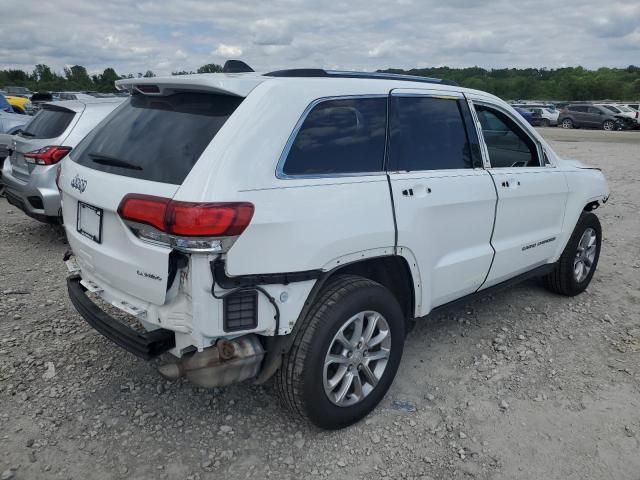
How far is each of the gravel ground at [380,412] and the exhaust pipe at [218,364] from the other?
536 mm

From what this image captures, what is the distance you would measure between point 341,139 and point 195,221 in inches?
38.6

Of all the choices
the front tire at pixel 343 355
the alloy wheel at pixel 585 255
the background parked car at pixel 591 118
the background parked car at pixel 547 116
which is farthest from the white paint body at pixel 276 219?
the background parked car at pixel 547 116

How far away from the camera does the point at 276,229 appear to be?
2.50 meters

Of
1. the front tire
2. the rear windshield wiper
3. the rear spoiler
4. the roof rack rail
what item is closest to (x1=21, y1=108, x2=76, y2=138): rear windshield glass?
the rear windshield wiper

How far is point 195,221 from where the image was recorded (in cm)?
233

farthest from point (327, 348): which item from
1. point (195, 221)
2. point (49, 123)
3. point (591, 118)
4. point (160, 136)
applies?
point (591, 118)

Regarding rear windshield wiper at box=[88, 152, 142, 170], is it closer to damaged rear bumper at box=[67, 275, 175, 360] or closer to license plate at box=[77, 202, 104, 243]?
license plate at box=[77, 202, 104, 243]

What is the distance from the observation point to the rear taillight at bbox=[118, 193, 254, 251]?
234 centimetres

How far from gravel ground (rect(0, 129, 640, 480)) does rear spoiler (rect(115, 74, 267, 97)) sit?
182 cm

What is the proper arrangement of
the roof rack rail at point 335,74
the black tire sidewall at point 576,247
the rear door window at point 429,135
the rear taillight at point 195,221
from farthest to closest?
the black tire sidewall at point 576,247 → the rear door window at point 429,135 → the roof rack rail at point 335,74 → the rear taillight at point 195,221

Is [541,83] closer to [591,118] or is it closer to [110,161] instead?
[591,118]

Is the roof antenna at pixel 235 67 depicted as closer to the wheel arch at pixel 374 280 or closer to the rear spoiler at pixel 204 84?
the rear spoiler at pixel 204 84

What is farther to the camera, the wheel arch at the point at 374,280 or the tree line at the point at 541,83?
the tree line at the point at 541,83

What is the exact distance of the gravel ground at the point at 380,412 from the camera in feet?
9.16
